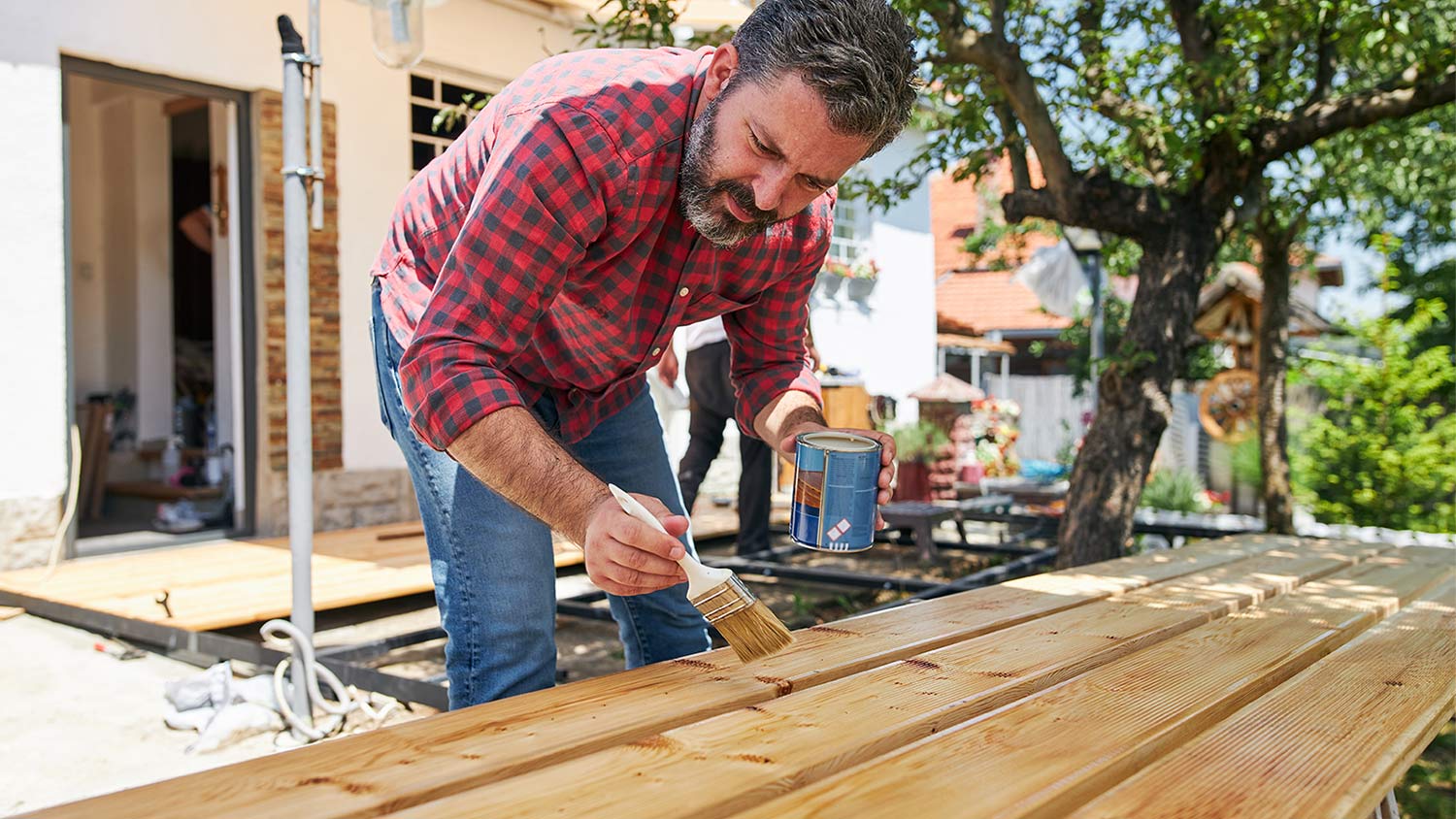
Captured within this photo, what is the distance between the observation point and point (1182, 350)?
5.00m

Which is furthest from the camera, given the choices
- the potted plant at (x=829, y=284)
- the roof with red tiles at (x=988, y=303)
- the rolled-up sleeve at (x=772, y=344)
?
the roof with red tiles at (x=988, y=303)

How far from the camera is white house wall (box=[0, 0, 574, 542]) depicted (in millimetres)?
5465

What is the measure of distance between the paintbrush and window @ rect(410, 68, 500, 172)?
623cm

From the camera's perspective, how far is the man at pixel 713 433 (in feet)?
19.2

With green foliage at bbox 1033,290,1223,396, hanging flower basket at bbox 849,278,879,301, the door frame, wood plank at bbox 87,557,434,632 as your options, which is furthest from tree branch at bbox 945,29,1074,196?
green foliage at bbox 1033,290,1223,396

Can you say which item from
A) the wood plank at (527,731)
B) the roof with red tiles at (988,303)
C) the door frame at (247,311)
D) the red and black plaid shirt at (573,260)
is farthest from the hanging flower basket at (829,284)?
the wood plank at (527,731)

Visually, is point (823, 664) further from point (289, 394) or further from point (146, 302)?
point (146, 302)

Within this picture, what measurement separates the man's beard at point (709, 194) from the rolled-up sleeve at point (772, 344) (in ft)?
1.51

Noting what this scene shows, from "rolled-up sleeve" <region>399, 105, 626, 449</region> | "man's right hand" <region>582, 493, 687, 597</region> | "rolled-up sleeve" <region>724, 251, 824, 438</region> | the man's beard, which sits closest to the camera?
"man's right hand" <region>582, 493, 687, 597</region>

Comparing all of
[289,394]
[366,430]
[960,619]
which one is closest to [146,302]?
[366,430]

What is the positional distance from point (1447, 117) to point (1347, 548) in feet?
16.1

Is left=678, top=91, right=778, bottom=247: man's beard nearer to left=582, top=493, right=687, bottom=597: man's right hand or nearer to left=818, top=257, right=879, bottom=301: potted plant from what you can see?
left=582, top=493, right=687, bottom=597: man's right hand

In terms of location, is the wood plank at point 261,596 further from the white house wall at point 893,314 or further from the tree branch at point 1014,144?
the white house wall at point 893,314

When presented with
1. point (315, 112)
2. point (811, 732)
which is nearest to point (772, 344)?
point (811, 732)
